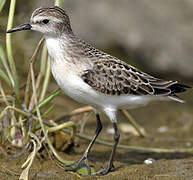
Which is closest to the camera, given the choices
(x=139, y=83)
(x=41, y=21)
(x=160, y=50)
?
(x=41, y=21)

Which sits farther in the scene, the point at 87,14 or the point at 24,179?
the point at 87,14

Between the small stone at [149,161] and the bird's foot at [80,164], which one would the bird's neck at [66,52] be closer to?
the bird's foot at [80,164]

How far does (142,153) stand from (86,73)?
6.15 feet

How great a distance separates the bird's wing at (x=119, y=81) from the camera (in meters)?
5.21

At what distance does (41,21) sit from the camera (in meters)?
5.14

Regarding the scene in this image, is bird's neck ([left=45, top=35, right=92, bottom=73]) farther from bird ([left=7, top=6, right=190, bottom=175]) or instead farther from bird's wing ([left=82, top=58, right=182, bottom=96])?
bird's wing ([left=82, top=58, right=182, bottom=96])

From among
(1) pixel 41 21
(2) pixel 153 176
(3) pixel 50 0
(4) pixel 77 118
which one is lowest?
(4) pixel 77 118

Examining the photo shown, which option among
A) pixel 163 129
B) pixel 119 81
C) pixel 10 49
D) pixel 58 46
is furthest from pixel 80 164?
pixel 163 129

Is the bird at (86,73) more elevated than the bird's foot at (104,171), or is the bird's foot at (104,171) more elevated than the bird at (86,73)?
the bird at (86,73)

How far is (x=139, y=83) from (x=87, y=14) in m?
5.90

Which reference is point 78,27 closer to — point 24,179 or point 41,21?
point 41,21

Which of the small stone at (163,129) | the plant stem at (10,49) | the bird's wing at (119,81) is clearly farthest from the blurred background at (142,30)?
the bird's wing at (119,81)

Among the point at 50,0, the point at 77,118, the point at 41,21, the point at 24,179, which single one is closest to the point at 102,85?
the point at 41,21

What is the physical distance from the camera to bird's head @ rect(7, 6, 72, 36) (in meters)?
5.15
